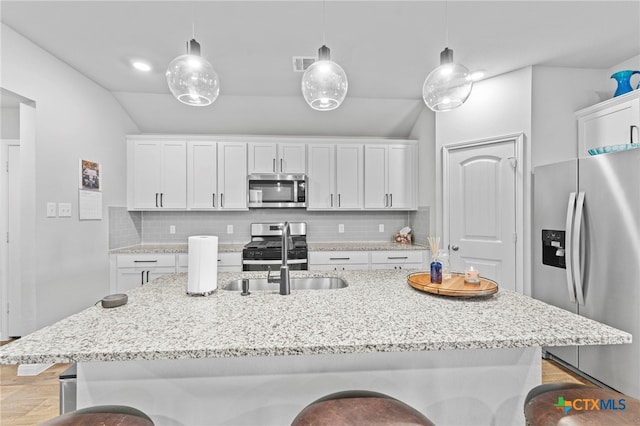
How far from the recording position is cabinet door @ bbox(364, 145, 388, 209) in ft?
12.7

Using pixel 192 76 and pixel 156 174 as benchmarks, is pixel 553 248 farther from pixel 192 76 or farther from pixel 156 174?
pixel 156 174

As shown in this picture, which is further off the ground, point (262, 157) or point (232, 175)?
point (262, 157)

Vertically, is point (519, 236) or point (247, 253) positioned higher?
point (519, 236)

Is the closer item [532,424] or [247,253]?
[532,424]

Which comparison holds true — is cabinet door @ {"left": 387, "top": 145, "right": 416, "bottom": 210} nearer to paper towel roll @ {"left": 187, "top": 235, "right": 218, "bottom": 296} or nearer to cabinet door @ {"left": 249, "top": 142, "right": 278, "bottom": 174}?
cabinet door @ {"left": 249, "top": 142, "right": 278, "bottom": 174}

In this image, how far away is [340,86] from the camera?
1.43 meters

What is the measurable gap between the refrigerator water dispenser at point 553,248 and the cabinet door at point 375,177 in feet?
5.79

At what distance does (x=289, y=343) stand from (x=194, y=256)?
764 millimetres

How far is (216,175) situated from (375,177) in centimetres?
205

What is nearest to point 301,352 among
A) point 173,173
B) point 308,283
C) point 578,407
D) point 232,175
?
point 578,407

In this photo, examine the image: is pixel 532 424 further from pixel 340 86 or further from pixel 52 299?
pixel 52 299

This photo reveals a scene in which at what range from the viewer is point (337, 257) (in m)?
3.57

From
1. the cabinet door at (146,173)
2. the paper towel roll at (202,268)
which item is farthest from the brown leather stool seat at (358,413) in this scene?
the cabinet door at (146,173)

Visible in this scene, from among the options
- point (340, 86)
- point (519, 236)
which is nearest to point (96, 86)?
point (340, 86)
